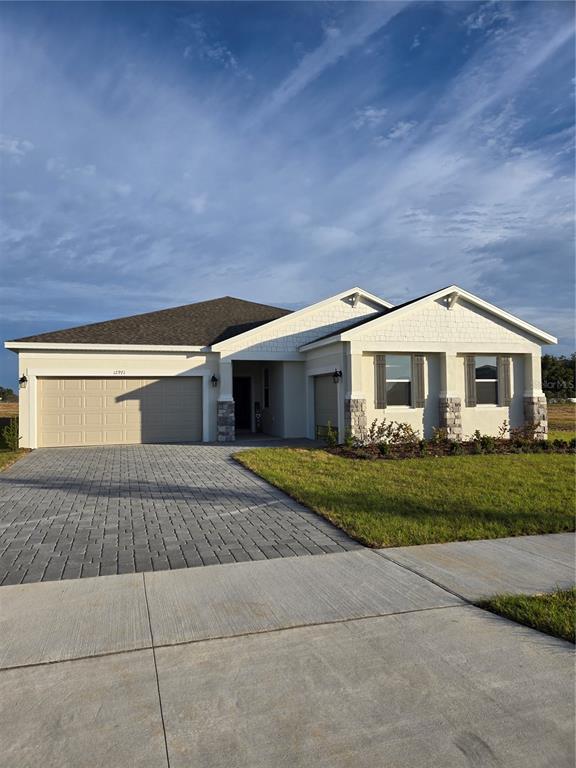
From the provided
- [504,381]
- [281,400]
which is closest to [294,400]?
[281,400]

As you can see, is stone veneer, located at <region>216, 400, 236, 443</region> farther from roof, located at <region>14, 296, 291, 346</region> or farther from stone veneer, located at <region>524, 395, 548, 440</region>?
stone veneer, located at <region>524, 395, 548, 440</region>

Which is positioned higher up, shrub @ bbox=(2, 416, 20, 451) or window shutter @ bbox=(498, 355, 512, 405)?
Result: window shutter @ bbox=(498, 355, 512, 405)

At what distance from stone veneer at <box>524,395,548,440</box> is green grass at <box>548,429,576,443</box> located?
1246mm

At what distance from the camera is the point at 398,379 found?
17234 millimetres

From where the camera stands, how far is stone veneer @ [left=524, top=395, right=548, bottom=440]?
17719 mm

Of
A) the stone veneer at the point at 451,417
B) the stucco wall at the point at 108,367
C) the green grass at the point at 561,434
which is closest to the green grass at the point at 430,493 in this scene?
the stone veneer at the point at 451,417

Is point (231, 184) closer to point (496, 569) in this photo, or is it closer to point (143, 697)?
point (496, 569)

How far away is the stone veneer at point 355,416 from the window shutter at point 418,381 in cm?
219

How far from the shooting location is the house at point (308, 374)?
16.9 meters

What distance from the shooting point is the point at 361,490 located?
30.9 ft

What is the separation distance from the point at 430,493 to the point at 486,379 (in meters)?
10.1

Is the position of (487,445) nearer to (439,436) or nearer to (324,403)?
(439,436)

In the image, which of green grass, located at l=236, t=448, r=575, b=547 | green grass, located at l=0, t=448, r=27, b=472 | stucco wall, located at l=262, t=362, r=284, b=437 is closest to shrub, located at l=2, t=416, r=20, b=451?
green grass, located at l=0, t=448, r=27, b=472

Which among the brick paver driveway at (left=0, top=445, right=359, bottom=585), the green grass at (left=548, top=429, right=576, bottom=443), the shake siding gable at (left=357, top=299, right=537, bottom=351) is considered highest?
the shake siding gable at (left=357, top=299, right=537, bottom=351)
